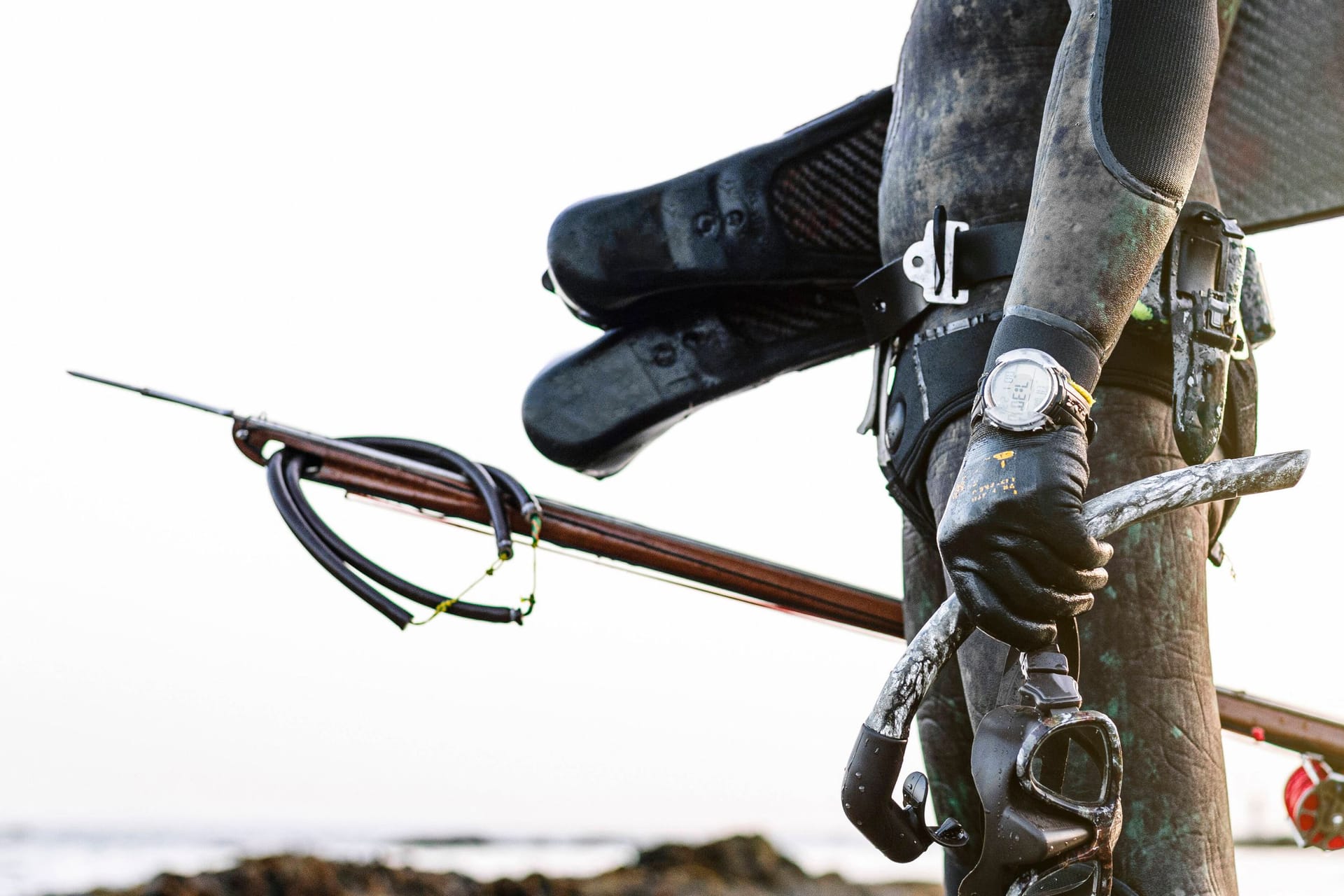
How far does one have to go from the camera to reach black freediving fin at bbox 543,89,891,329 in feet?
7.61

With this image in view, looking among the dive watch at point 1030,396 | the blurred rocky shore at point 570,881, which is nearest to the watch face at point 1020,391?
the dive watch at point 1030,396

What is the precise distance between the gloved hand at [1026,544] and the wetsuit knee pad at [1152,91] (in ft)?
1.09

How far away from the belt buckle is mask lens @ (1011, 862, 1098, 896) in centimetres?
71

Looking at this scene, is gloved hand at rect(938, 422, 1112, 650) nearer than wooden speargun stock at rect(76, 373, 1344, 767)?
Yes

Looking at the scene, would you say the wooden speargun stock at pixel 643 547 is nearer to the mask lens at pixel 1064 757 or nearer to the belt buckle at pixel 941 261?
the belt buckle at pixel 941 261

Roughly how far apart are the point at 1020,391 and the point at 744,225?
1.12 metres

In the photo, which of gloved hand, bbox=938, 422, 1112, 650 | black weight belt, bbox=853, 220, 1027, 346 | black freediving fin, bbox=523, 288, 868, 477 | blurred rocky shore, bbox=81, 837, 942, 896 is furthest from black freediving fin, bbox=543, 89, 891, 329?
blurred rocky shore, bbox=81, 837, 942, 896

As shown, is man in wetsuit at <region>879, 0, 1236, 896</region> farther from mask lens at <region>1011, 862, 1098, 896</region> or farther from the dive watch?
mask lens at <region>1011, 862, 1098, 896</region>

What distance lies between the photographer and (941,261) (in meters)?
1.69

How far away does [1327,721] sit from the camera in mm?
3902

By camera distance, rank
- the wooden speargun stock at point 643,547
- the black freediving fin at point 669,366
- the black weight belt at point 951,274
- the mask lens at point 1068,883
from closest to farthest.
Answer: the mask lens at point 1068,883, the black weight belt at point 951,274, the black freediving fin at point 669,366, the wooden speargun stock at point 643,547

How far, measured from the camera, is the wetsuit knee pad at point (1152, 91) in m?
1.42

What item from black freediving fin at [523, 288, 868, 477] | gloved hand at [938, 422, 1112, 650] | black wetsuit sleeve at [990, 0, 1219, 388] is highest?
black freediving fin at [523, 288, 868, 477]

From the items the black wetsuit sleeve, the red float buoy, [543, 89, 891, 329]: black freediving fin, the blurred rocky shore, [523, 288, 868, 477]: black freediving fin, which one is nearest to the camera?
the black wetsuit sleeve
